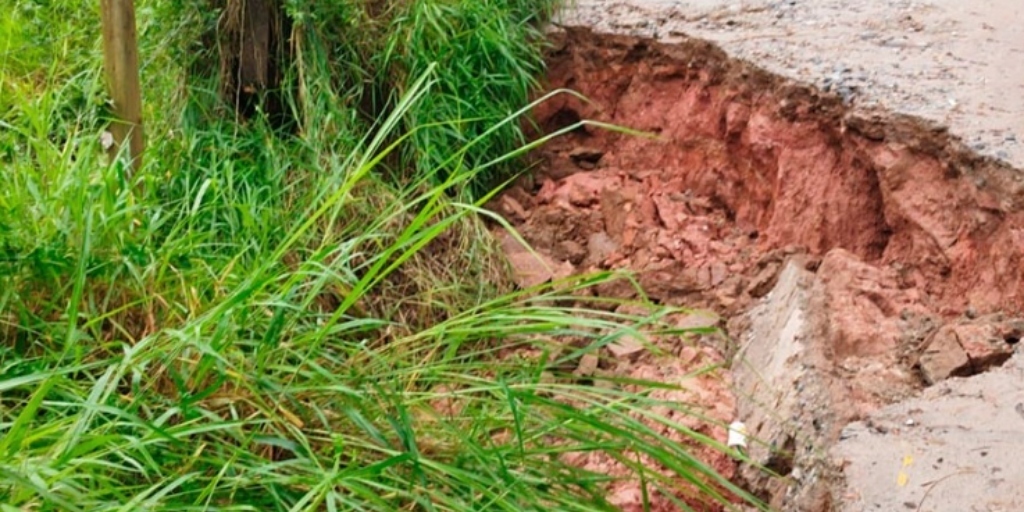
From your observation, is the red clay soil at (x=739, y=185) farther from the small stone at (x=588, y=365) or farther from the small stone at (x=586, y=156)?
the small stone at (x=588, y=365)

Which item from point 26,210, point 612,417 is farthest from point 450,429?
point 26,210

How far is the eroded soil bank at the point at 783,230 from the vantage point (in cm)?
301

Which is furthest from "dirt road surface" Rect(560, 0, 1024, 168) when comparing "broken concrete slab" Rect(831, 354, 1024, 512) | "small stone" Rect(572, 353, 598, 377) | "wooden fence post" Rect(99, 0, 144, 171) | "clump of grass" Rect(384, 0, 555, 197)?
"wooden fence post" Rect(99, 0, 144, 171)

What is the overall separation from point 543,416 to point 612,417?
19cm

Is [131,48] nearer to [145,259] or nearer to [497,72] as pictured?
[145,259]

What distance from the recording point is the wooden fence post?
3.32 metres

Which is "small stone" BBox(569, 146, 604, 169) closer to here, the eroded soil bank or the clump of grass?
the eroded soil bank

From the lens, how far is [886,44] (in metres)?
4.19

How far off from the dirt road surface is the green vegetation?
1.01m

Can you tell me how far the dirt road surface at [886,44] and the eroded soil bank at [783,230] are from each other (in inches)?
2.7

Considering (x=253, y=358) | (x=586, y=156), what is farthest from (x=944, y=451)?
(x=586, y=156)

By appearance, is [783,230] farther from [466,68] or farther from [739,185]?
[466,68]

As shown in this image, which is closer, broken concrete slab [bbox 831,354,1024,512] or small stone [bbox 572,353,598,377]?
broken concrete slab [bbox 831,354,1024,512]

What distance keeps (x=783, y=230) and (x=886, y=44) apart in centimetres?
72
